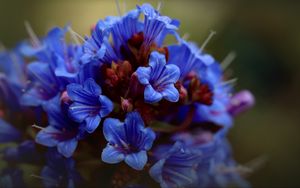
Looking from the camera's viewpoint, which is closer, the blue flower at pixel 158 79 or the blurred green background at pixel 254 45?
the blue flower at pixel 158 79

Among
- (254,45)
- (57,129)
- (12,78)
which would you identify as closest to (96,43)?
(57,129)

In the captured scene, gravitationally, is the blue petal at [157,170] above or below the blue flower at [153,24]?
below

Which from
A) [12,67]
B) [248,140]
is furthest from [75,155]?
[248,140]

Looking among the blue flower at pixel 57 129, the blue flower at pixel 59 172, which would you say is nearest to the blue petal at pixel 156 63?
the blue flower at pixel 57 129

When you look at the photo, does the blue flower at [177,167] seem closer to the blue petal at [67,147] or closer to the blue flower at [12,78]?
the blue petal at [67,147]

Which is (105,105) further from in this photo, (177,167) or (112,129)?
(177,167)

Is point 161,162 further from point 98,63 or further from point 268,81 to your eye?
point 268,81

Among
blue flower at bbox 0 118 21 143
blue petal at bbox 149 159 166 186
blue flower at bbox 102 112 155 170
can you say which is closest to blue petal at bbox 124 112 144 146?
blue flower at bbox 102 112 155 170
